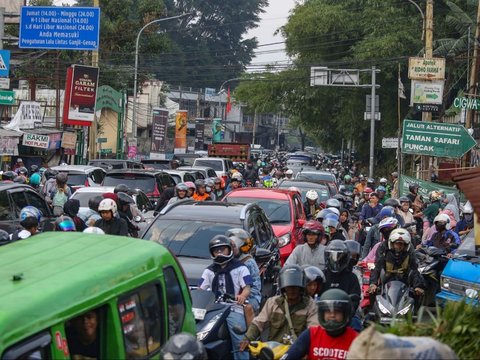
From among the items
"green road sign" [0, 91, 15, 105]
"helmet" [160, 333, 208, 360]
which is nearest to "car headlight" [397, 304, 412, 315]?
"helmet" [160, 333, 208, 360]

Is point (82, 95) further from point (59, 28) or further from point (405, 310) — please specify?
point (405, 310)

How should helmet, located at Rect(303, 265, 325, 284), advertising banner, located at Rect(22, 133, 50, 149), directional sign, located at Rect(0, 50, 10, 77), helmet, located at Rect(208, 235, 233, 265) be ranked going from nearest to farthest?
helmet, located at Rect(303, 265, 325, 284), helmet, located at Rect(208, 235, 233, 265), directional sign, located at Rect(0, 50, 10, 77), advertising banner, located at Rect(22, 133, 50, 149)

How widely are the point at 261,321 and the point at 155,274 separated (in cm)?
155

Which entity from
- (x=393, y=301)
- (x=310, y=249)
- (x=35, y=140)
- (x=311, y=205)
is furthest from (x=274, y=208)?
(x=35, y=140)

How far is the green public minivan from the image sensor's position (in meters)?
5.34

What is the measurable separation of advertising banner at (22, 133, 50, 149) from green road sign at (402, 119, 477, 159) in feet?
46.9

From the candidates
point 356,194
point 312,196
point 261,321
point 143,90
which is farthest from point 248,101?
point 261,321

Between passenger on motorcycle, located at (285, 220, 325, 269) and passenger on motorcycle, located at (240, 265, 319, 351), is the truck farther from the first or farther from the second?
passenger on motorcycle, located at (240, 265, 319, 351)

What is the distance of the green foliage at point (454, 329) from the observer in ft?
18.8

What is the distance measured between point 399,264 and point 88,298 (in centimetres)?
627

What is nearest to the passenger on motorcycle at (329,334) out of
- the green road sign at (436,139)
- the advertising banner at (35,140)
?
the green road sign at (436,139)

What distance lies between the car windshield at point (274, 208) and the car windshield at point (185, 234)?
457 cm

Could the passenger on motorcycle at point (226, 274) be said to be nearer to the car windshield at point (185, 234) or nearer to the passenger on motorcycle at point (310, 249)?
the passenger on motorcycle at point (310, 249)

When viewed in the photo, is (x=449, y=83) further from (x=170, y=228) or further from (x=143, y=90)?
(x=170, y=228)
